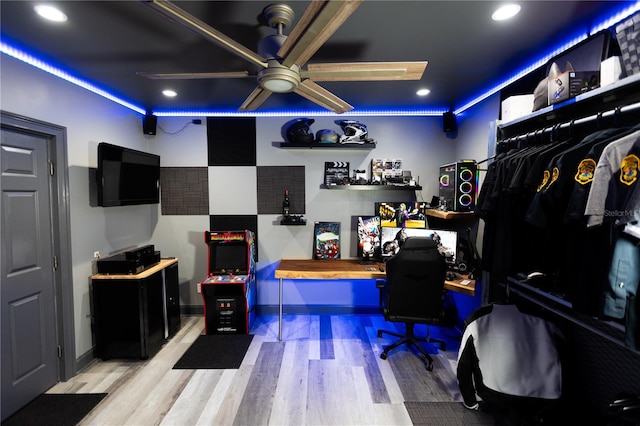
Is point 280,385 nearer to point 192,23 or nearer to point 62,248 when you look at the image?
point 62,248

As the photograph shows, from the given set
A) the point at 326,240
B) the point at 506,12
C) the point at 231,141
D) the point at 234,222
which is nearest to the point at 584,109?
the point at 506,12

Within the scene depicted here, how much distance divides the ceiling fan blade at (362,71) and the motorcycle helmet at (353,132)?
173cm

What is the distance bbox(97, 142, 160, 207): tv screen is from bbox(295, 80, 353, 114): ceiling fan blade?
1994 millimetres

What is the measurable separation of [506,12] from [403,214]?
2254 millimetres

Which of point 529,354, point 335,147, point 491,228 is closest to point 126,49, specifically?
point 335,147

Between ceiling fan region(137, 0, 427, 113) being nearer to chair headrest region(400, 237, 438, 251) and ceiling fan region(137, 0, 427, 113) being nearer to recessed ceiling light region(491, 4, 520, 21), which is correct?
recessed ceiling light region(491, 4, 520, 21)

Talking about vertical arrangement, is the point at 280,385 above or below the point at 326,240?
below

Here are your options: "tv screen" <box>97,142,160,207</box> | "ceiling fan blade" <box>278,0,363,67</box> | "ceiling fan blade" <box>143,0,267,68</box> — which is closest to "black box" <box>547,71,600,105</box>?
"ceiling fan blade" <box>278,0,363,67</box>

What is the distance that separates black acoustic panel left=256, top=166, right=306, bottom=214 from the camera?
12.0 ft

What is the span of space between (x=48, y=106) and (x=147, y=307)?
1893 millimetres

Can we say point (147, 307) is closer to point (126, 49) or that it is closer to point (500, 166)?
point (126, 49)

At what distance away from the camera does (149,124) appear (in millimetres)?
3471

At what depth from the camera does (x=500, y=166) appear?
199 centimetres

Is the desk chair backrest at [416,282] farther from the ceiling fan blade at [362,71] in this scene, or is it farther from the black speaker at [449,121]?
the black speaker at [449,121]
